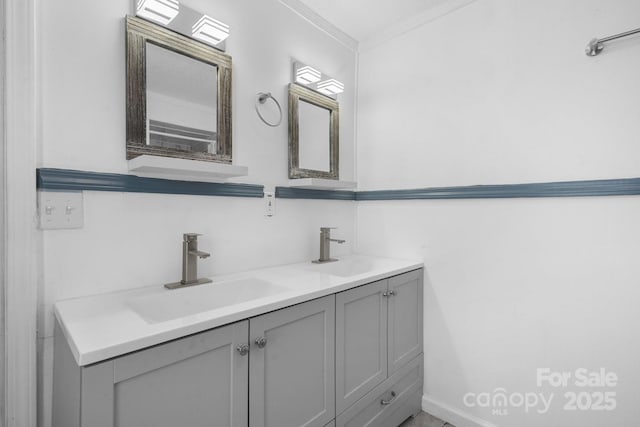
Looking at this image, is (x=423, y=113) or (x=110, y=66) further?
(x=423, y=113)

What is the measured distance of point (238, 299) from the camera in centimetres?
143

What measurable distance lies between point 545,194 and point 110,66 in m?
1.98

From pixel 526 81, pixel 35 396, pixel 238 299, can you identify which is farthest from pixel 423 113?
pixel 35 396

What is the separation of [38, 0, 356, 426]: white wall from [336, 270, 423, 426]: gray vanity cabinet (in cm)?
58

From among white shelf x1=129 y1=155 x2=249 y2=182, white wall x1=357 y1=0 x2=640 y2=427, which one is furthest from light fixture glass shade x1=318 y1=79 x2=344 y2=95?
white shelf x1=129 y1=155 x2=249 y2=182

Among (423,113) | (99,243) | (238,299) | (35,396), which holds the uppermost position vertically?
(423,113)

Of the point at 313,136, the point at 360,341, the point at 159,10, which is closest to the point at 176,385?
the point at 360,341

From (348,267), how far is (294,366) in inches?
36.7

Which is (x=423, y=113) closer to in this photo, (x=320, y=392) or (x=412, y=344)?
(x=412, y=344)

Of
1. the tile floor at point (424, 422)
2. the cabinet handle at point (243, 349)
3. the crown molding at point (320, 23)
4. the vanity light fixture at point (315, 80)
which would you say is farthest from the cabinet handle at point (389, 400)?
the crown molding at point (320, 23)

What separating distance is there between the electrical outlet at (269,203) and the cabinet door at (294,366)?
2.17ft

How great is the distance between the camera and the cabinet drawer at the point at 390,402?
1.42m

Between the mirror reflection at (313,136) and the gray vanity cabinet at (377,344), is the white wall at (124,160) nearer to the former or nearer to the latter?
the mirror reflection at (313,136)

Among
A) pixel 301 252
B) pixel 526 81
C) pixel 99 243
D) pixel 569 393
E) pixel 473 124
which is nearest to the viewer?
pixel 99 243
